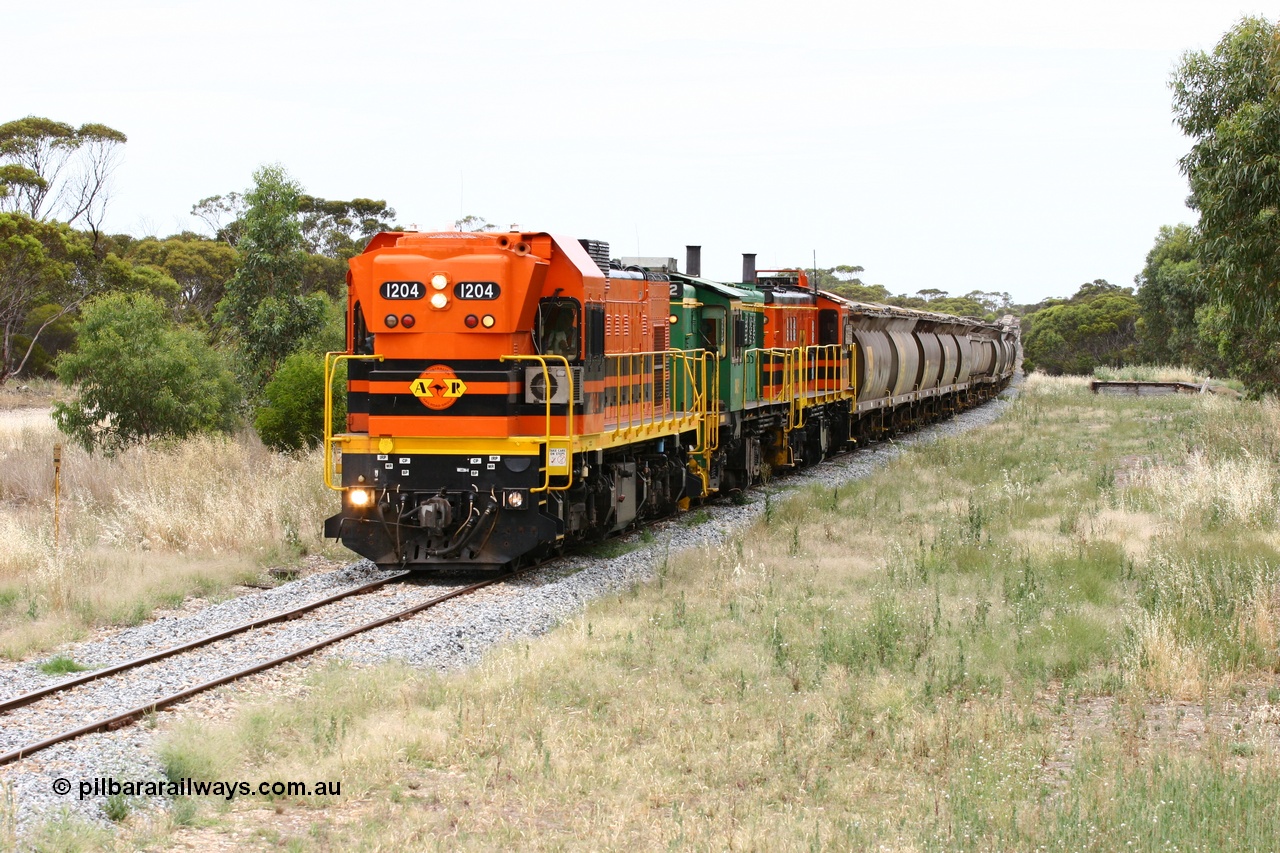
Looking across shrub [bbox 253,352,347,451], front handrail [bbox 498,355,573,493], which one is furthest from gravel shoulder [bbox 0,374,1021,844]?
shrub [bbox 253,352,347,451]

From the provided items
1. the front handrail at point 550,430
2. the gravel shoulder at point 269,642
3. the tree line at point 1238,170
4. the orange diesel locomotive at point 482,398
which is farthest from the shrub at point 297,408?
the tree line at point 1238,170

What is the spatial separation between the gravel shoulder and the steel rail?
0.19 m

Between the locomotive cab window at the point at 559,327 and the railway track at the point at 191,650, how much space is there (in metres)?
2.61

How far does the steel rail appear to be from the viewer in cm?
918

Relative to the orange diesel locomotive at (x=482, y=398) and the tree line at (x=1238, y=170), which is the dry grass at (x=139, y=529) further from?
the tree line at (x=1238, y=170)

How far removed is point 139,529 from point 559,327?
256 inches

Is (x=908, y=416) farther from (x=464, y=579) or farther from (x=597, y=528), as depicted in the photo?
(x=464, y=579)

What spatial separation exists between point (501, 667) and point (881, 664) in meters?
2.96

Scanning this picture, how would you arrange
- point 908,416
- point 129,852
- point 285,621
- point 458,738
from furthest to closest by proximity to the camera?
point 908,416
point 285,621
point 458,738
point 129,852

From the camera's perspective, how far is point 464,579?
46.2 feet

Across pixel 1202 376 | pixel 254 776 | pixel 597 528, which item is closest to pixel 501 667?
pixel 254 776

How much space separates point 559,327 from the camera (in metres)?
13.9

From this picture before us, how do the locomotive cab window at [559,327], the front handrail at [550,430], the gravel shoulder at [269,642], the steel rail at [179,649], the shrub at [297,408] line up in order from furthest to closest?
the shrub at [297,408], the locomotive cab window at [559,327], the front handrail at [550,430], the steel rail at [179,649], the gravel shoulder at [269,642]

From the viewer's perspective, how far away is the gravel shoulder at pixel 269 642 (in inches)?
297
